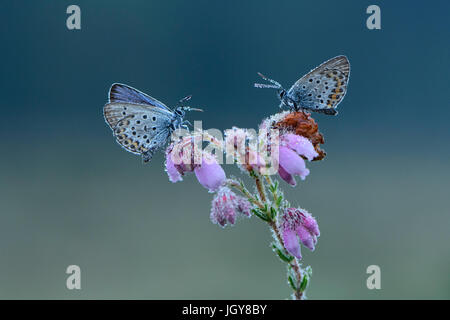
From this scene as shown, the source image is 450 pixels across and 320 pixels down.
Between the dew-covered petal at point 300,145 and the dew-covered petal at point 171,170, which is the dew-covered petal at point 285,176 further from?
the dew-covered petal at point 171,170

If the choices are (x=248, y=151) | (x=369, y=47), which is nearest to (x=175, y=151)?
(x=248, y=151)

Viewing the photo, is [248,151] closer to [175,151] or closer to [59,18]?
[175,151]

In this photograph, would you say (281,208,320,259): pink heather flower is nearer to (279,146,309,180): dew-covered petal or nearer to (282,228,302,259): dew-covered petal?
(282,228,302,259): dew-covered petal

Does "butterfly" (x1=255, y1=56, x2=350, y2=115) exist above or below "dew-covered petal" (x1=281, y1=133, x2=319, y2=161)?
above

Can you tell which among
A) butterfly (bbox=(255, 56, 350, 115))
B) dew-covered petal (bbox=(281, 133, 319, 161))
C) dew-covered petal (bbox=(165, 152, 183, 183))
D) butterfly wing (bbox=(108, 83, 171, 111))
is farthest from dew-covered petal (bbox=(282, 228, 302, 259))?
butterfly wing (bbox=(108, 83, 171, 111))

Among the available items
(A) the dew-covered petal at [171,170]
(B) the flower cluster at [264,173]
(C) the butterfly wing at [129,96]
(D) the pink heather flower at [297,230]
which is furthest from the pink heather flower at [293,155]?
(C) the butterfly wing at [129,96]

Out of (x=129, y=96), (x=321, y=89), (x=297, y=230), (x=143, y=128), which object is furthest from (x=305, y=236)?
(x=129, y=96)
